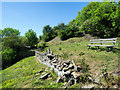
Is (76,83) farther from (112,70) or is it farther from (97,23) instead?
(97,23)

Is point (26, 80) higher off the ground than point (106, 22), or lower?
lower

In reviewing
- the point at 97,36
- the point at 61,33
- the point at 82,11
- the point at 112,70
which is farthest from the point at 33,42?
the point at 82,11

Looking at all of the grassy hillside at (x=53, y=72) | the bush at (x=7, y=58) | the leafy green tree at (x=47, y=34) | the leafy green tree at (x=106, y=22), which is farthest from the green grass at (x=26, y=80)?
the leafy green tree at (x=47, y=34)

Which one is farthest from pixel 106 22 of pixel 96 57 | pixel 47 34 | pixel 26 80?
pixel 47 34

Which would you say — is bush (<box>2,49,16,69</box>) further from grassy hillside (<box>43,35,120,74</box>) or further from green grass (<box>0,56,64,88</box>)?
grassy hillside (<box>43,35,120,74</box>)

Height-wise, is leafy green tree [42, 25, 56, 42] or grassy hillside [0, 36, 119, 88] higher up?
leafy green tree [42, 25, 56, 42]

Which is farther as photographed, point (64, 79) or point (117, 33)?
point (117, 33)

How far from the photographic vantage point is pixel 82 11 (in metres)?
41.5

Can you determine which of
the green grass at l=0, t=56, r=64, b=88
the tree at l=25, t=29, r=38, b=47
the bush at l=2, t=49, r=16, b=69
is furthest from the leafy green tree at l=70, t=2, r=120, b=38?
the bush at l=2, t=49, r=16, b=69

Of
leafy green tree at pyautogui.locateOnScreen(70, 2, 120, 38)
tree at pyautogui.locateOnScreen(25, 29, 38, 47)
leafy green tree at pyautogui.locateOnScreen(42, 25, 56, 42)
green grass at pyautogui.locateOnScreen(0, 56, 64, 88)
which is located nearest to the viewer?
green grass at pyautogui.locateOnScreen(0, 56, 64, 88)

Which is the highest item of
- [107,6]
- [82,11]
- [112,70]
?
[82,11]

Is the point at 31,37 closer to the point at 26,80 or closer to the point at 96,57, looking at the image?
the point at 26,80

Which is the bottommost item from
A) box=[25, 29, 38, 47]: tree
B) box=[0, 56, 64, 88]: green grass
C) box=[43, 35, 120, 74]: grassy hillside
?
box=[0, 56, 64, 88]: green grass

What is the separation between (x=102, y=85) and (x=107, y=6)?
24.4 meters
